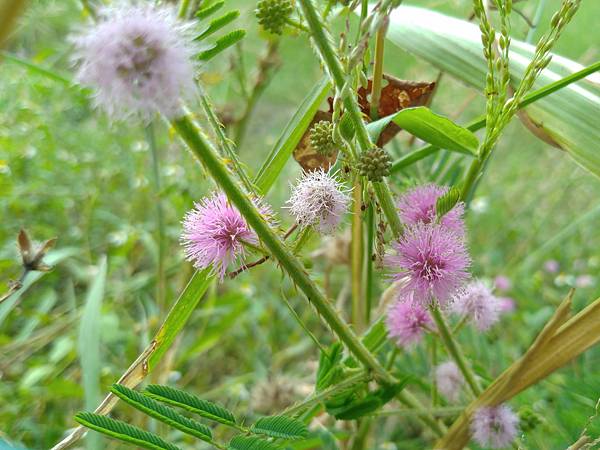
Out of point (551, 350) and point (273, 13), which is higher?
point (273, 13)

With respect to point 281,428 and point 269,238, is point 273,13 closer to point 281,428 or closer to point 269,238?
point 269,238

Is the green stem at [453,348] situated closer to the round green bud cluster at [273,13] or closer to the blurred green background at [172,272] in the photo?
the blurred green background at [172,272]

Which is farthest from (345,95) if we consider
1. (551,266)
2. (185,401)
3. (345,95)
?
(551,266)

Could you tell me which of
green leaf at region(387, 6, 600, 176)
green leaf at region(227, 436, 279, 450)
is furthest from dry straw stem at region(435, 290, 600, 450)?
green leaf at region(227, 436, 279, 450)

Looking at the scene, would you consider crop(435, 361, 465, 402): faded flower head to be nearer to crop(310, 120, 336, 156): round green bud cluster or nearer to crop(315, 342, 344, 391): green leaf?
crop(315, 342, 344, 391): green leaf

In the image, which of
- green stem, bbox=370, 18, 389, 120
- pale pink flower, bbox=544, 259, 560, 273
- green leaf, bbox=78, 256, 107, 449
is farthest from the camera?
pale pink flower, bbox=544, 259, 560, 273

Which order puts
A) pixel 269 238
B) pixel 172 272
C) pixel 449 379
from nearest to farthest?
pixel 269 238, pixel 449 379, pixel 172 272

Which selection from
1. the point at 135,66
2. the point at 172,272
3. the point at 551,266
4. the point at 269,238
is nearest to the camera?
the point at 135,66
